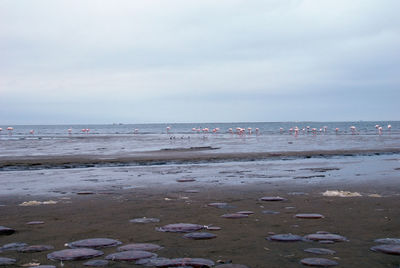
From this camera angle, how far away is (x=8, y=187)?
15.4 meters

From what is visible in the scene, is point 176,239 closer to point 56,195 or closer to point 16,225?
point 16,225

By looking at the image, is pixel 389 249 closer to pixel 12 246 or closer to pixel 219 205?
pixel 219 205

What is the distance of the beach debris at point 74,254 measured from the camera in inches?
240

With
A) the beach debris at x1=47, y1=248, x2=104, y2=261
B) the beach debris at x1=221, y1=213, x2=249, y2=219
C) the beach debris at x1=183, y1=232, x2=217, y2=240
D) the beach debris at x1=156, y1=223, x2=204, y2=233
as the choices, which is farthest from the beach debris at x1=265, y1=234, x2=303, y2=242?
the beach debris at x1=47, y1=248, x2=104, y2=261

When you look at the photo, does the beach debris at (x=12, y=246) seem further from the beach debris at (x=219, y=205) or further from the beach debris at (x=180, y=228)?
the beach debris at (x=219, y=205)

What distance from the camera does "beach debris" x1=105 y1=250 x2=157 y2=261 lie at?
6029mm

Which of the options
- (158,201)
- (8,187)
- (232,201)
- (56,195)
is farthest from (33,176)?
(232,201)

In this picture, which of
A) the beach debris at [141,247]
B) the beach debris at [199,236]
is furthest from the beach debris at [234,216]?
the beach debris at [141,247]

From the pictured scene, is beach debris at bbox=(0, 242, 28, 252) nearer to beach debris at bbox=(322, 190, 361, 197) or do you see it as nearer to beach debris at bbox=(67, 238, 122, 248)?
beach debris at bbox=(67, 238, 122, 248)

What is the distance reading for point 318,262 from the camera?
5715mm

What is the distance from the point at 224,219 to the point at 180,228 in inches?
50.8

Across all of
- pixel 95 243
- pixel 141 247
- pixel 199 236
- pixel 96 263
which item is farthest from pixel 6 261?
pixel 199 236

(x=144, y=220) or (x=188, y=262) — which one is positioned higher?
(x=188, y=262)

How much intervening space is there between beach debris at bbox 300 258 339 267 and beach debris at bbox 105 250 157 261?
204 cm
